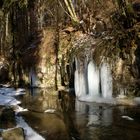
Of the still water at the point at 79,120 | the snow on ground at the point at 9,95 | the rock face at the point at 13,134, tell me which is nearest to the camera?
the rock face at the point at 13,134

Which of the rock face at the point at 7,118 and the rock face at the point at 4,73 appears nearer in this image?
the rock face at the point at 7,118

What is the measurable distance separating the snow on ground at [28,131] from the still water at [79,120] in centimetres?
15

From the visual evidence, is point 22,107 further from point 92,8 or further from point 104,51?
point 92,8

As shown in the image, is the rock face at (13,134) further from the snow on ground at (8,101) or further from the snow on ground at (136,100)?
the snow on ground at (136,100)

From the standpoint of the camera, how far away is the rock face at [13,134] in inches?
427

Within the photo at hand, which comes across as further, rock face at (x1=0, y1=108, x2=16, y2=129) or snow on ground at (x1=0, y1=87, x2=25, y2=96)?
snow on ground at (x1=0, y1=87, x2=25, y2=96)

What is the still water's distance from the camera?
11270mm

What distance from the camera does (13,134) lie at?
11047mm

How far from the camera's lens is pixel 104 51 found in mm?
17031

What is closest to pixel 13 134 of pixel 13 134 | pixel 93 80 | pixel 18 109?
pixel 13 134

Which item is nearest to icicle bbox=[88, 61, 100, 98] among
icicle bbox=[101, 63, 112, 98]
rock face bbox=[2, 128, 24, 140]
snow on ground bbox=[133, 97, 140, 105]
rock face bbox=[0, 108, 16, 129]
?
icicle bbox=[101, 63, 112, 98]

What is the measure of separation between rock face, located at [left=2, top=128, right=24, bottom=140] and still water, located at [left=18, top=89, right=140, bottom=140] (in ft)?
2.20

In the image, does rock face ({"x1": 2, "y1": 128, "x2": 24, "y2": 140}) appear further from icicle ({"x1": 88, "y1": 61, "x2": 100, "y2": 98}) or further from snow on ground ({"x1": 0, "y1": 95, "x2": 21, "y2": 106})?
icicle ({"x1": 88, "y1": 61, "x2": 100, "y2": 98})

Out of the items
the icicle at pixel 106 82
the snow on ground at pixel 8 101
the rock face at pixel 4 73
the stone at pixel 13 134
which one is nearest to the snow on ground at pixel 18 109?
the snow on ground at pixel 8 101
